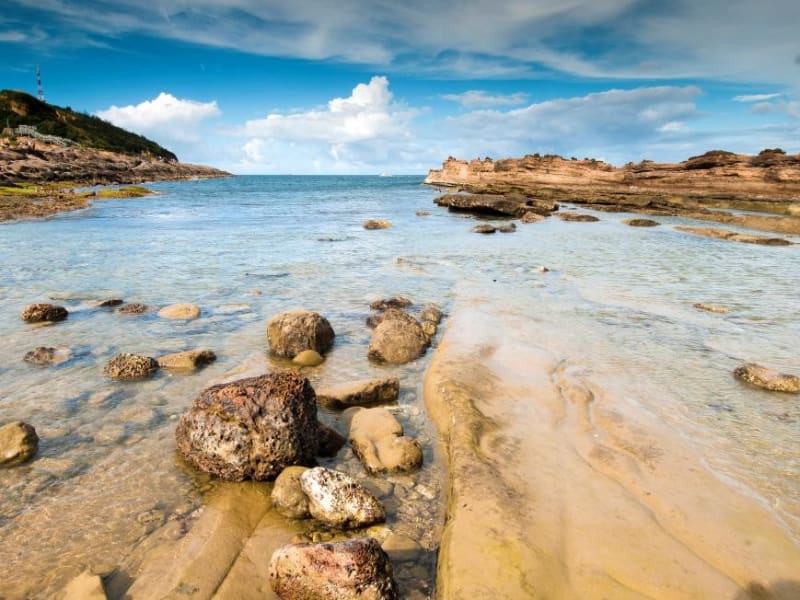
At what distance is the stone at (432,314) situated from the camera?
1052 cm

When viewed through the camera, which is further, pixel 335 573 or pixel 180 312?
pixel 180 312

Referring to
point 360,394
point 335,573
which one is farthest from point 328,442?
point 335,573

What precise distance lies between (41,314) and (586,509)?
438 inches

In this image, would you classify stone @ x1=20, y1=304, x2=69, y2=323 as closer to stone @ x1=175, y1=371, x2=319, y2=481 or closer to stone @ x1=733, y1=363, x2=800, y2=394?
stone @ x1=175, y1=371, x2=319, y2=481

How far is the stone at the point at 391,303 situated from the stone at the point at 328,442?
5.87 m

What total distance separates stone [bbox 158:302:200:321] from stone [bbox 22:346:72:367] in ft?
8.11

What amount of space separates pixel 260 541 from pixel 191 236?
946 inches

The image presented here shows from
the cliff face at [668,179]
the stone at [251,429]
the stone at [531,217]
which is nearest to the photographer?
the stone at [251,429]

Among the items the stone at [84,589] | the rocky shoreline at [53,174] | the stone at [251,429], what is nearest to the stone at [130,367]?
the stone at [251,429]

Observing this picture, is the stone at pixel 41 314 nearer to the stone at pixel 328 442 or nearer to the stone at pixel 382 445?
the stone at pixel 328 442

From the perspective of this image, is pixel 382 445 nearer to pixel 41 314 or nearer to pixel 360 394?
pixel 360 394

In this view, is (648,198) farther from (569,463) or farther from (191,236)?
(569,463)

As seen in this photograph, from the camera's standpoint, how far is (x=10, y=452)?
5320 millimetres

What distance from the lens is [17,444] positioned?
17.7 feet
